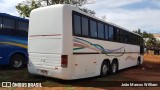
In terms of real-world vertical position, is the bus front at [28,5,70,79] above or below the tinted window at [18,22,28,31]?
below

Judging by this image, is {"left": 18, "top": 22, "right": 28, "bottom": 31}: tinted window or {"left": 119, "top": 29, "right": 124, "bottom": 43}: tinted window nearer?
{"left": 18, "top": 22, "right": 28, "bottom": 31}: tinted window

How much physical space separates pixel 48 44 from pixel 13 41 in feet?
14.4

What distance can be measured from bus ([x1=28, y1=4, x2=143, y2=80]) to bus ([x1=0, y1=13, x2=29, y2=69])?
2786 millimetres

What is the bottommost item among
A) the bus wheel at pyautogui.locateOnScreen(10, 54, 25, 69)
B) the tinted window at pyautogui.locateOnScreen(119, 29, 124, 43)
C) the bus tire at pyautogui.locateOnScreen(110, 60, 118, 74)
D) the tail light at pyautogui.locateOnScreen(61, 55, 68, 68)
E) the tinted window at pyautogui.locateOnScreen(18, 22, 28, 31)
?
the bus tire at pyautogui.locateOnScreen(110, 60, 118, 74)

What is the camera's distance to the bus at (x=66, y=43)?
10.4m

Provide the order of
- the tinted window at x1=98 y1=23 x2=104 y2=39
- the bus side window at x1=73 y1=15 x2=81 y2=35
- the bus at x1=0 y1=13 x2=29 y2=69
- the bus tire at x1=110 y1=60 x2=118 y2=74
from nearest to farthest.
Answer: the bus side window at x1=73 y1=15 x2=81 y2=35, the tinted window at x1=98 y1=23 x2=104 y2=39, the bus at x1=0 y1=13 x2=29 y2=69, the bus tire at x1=110 y1=60 x2=118 y2=74

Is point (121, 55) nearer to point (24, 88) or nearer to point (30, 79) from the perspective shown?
point (30, 79)

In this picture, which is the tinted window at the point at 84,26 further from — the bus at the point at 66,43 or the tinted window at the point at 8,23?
the tinted window at the point at 8,23

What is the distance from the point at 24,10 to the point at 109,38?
16.7 metres

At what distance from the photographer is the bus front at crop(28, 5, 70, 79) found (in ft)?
34.0

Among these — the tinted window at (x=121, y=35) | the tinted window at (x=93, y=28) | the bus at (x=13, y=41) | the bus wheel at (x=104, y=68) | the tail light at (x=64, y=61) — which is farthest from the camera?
the tinted window at (x=121, y=35)

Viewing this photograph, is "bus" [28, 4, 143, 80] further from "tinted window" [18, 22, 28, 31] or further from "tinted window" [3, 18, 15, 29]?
"tinted window" [18, 22, 28, 31]

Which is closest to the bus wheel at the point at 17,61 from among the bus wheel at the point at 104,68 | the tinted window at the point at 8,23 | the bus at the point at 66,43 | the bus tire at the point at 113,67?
the tinted window at the point at 8,23

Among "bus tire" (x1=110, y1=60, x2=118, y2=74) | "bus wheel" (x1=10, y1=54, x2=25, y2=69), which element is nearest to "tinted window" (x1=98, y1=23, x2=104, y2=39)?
"bus tire" (x1=110, y1=60, x2=118, y2=74)
